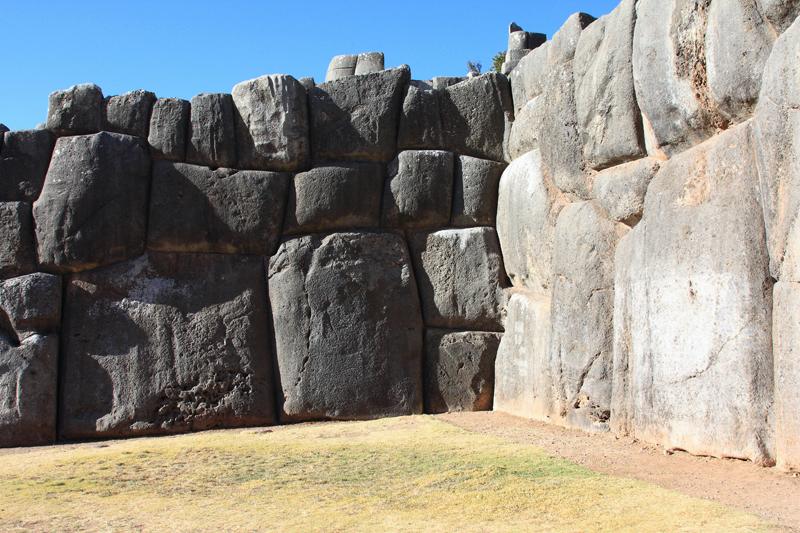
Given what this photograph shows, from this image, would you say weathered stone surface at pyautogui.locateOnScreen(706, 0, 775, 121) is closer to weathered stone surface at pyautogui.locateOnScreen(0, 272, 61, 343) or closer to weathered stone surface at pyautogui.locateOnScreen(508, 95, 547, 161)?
weathered stone surface at pyautogui.locateOnScreen(508, 95, 547, 161)

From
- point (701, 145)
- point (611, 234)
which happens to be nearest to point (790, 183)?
point (701, 145)

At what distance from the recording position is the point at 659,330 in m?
6.42

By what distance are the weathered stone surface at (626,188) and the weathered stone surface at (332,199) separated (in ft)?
8.74

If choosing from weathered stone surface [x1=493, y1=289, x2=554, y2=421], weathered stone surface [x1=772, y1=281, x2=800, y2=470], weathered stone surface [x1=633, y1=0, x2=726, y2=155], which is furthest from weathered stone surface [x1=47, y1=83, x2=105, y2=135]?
Result: weathered stone surface [x1=772, y1=281, x2=800, y2=470]

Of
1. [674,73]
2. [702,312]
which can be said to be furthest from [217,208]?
[702,312]

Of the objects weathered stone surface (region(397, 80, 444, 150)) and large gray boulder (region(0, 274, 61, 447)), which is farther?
weathered stone surface (region(397, 80, 444, 150))

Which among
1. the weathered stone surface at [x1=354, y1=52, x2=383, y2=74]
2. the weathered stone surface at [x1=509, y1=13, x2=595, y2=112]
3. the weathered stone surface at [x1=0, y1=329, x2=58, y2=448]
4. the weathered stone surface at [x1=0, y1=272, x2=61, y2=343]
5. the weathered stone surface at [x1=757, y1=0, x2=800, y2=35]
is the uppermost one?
the weathered stone surface at [x1=354, y1=52, x2=383, y2=74]

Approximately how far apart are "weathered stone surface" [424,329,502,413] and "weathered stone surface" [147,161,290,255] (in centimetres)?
207

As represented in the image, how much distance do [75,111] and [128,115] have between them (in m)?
0.50

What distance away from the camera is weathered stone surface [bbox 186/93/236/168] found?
9.20 metres

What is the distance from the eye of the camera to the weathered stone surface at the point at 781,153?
202 inches

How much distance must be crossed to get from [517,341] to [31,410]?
454 centimetres

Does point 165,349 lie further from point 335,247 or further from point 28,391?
point 335,247

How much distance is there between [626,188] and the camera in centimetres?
716
